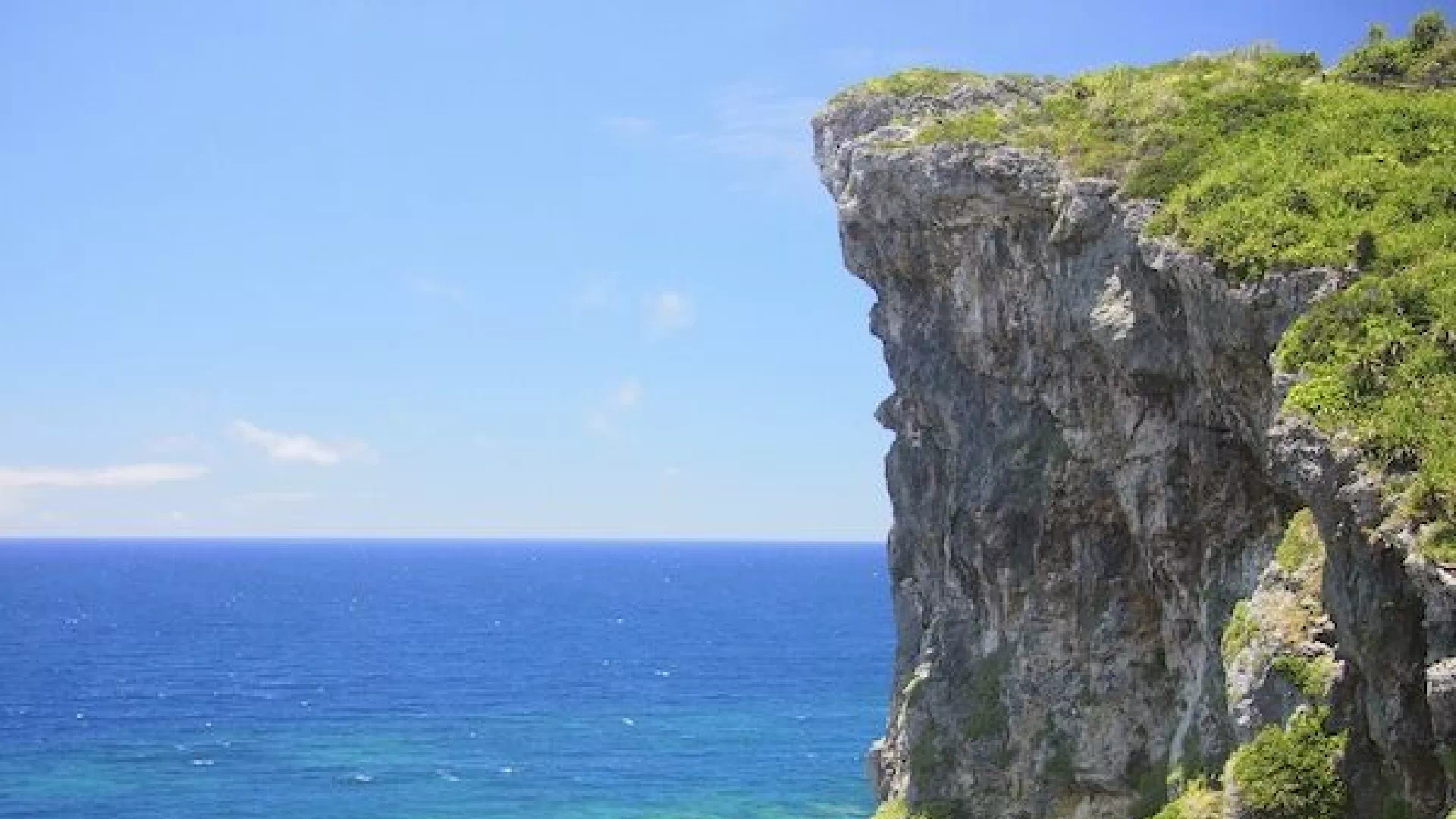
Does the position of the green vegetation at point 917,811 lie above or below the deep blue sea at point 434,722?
above

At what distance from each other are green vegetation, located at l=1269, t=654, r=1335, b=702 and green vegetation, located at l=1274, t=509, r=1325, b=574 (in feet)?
7.34

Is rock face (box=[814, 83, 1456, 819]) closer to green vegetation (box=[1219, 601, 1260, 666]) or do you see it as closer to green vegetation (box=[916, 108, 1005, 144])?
green vegetation (box=[916, 108, 1005, 144])

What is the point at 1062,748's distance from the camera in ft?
120

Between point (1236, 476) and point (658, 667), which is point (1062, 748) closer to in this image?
point (1236, 476)

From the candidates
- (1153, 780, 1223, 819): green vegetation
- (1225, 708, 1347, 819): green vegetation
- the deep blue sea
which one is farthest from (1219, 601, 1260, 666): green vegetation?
the deep blue sea

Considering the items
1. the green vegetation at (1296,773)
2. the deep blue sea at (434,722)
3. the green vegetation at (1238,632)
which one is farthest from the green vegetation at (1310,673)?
the deep blue sea at (434,722)

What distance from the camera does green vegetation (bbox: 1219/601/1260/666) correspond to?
26016mm

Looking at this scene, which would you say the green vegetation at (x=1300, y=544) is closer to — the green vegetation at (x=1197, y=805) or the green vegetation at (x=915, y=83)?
the green vegetation at (x=1197, y=805)

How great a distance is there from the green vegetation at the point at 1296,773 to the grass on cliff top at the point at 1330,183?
509cm

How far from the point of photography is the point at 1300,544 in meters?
25.7

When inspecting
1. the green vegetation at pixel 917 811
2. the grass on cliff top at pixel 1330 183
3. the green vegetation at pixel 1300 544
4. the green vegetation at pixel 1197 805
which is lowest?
the green vegetation at pixel 917 811

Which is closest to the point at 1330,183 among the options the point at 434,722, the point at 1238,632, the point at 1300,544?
the point at 1300,544

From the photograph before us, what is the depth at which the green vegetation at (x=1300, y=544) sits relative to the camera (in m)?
25.3

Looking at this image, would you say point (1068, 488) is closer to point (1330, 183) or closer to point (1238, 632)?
point (1238, 632)
